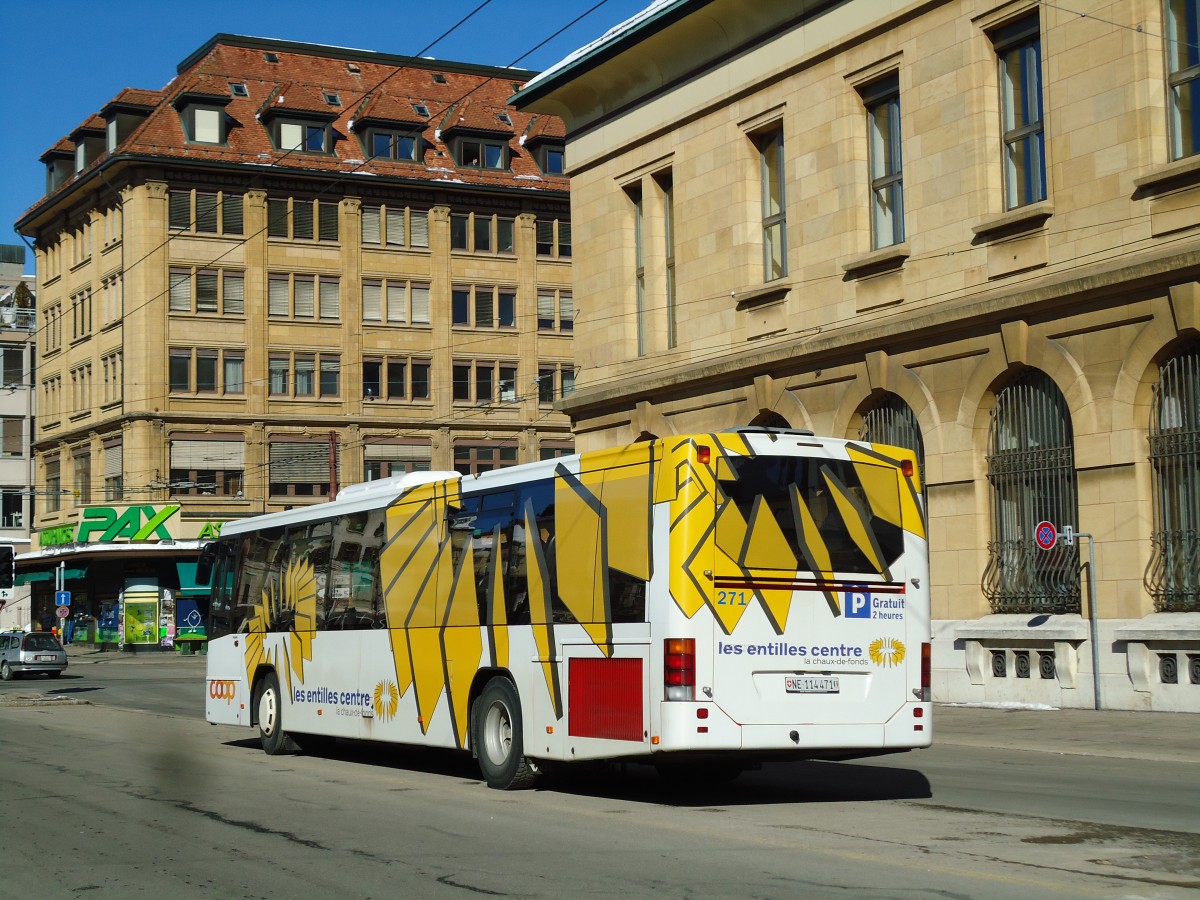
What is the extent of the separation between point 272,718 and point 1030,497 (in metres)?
12.6

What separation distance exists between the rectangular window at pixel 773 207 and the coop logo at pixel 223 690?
14328mm

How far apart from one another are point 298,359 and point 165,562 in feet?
33.9

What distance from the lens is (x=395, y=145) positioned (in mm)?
68750

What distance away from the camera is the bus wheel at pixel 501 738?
46.9 ft

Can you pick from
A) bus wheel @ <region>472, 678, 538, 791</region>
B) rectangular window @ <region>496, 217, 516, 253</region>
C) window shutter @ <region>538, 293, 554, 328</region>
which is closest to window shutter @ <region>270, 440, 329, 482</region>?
window shutter @ <region>538, 293, 554, 328</region>

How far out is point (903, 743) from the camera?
1309cm

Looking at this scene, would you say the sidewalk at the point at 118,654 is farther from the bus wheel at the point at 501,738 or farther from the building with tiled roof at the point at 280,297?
the bus wheel at the point at 501,738

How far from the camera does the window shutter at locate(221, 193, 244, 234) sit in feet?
214

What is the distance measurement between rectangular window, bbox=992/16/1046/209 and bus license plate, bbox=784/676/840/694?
→ 47.7 ft

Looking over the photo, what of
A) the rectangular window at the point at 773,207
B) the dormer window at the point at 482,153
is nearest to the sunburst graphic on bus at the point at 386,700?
the rectangular window at the point at 773,207

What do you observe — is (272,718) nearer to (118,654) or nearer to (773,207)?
(773,207)

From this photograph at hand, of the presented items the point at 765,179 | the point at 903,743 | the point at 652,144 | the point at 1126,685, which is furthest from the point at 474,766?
the point at 652,144

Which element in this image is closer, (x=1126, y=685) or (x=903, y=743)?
(x=903, y=743)

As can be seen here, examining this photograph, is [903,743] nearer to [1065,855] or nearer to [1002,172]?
[1065,855]
